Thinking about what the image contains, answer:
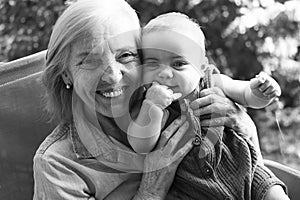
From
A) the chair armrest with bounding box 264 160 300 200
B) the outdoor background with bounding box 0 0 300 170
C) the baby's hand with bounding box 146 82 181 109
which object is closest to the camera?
the baby's hand with bounding box 146 82 181 109

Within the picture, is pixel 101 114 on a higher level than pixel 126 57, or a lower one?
lower

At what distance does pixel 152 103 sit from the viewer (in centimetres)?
119

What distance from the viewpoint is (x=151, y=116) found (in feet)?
3.90

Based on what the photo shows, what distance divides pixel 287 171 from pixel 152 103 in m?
0.51

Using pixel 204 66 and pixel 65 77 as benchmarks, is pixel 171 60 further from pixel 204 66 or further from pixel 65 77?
pixel 65 77

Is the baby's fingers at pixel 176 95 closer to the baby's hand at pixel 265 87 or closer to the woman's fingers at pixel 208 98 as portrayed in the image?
the woman's fingers at pixel 208 98

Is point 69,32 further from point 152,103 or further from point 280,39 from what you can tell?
point 280,39

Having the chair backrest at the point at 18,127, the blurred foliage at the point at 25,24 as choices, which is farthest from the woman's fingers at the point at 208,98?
the blurred foliage at the point at 25,24

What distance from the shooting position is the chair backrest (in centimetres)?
153

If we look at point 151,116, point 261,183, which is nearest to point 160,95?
point 151,116

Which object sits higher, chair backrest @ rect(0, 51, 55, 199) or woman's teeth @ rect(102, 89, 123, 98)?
woman's teeth @ rect(102, 89, 123, 98)

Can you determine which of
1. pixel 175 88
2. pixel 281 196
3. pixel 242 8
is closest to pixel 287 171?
pixel 281 196

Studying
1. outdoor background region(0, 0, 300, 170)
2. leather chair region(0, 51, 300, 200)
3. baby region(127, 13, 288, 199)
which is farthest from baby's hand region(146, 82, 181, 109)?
outdoor background region(0, 0, 300, 170)

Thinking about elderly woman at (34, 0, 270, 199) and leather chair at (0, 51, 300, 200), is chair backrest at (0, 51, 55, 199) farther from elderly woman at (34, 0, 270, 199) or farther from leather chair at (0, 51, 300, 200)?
elderly woman at (34, 0, 270, 199)
